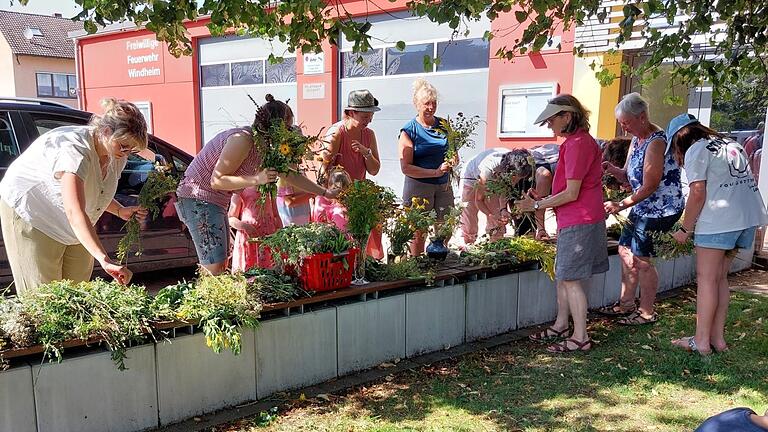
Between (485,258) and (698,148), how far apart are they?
1525 millimetres

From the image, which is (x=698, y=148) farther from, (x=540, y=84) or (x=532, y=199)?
(x=540, y=84)

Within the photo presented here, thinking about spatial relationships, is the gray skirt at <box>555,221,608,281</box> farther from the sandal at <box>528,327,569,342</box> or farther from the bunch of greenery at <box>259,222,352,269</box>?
the bunch of greenery at <box>259,222,352,269</box>

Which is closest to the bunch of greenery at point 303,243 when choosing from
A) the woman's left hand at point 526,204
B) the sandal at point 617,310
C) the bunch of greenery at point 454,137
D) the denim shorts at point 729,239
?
the woman's left hand at point 526,204

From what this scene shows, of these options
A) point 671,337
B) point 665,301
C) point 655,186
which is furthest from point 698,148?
point 665,301

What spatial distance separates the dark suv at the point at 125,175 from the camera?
4539 mm

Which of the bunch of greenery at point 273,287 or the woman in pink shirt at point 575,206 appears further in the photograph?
the woman in pink shirt at point 575,206

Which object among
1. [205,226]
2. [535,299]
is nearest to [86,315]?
[205,226]

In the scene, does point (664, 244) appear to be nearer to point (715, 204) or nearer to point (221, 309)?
point (715, 204)

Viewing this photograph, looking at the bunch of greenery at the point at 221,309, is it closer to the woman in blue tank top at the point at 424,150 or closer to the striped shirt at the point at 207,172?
the striped shirt at the point at 207,172

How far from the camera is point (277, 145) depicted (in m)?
3.27

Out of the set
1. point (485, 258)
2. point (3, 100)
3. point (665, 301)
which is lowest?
point (665, 301)

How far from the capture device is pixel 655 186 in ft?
13.7

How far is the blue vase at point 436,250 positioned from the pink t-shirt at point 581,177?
2.70 feet

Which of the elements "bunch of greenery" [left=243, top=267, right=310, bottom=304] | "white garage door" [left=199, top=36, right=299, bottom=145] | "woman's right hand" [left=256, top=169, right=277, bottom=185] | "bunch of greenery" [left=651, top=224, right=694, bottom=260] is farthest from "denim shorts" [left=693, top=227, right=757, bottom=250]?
"white garage door" [left=199, top=36, right=299, bottom=145]
